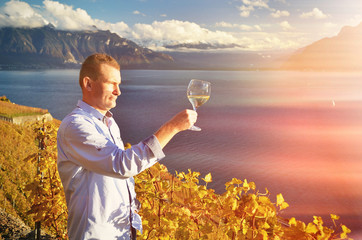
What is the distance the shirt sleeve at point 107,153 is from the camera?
122 centimetres

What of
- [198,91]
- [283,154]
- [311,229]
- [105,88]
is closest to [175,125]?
[105,88]

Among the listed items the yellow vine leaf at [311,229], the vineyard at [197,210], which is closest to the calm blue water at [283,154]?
the vineyard at [197,210]

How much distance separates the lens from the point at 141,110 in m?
49.1

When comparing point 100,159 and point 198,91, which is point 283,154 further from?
point 100,159

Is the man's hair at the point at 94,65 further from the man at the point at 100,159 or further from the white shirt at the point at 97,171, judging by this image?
the white shirt at the point at 97,171

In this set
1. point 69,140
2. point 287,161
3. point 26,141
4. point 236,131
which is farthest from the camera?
point 236,131

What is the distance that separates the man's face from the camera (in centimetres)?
144

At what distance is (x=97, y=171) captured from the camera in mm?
1269

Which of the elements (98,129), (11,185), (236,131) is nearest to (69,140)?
(98,129)

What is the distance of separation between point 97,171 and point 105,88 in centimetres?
39

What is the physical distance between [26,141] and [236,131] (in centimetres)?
2446

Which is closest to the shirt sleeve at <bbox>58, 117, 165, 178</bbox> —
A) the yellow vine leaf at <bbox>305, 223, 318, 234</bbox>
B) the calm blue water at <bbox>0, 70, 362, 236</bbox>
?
the yellow vine leaf at <bbox>305, 223, 318, 234</bbox>

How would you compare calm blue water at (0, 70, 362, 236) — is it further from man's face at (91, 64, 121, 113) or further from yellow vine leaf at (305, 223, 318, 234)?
man's face at (91, 64, 121, 113)

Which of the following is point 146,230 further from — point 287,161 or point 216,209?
point 287,161
